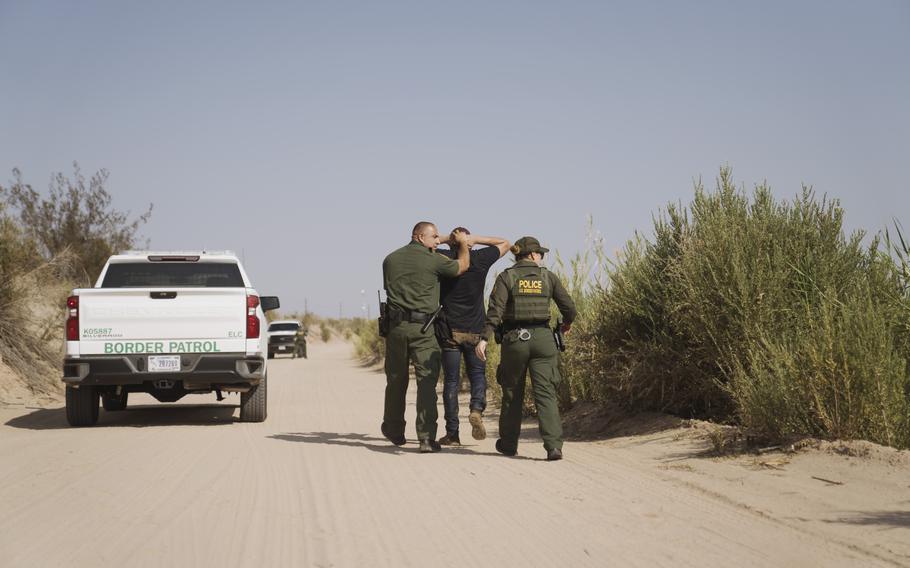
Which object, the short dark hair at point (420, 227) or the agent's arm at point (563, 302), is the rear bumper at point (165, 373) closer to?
the short dark hair at point (420, 227)

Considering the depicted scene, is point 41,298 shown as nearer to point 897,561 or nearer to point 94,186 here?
point 94,186

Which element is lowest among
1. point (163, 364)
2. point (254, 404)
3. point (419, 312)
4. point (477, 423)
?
point (254, 404)

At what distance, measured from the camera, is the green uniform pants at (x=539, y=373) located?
947 cm

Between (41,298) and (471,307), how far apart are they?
12.6 metres

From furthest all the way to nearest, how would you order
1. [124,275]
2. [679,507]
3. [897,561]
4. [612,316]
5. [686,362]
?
[124,275]
[612,316]
[686,362]
[679,507]
[897,561]

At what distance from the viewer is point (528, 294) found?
9.50 metres

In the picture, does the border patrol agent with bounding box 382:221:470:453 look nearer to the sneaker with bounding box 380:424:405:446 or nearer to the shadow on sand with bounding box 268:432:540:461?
the shadow on sand with bounding box 268:432:540:461

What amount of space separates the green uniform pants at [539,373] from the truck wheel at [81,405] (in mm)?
5898

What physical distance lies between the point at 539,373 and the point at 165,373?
196 inches

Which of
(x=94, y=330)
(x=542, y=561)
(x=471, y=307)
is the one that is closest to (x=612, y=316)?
(x=471, y=307)

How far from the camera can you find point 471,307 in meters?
10.4

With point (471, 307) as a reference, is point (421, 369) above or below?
below

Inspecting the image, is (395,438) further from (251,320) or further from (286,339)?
(286,339)

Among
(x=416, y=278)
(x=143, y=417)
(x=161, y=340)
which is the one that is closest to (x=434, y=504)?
(x=416, y=278)
